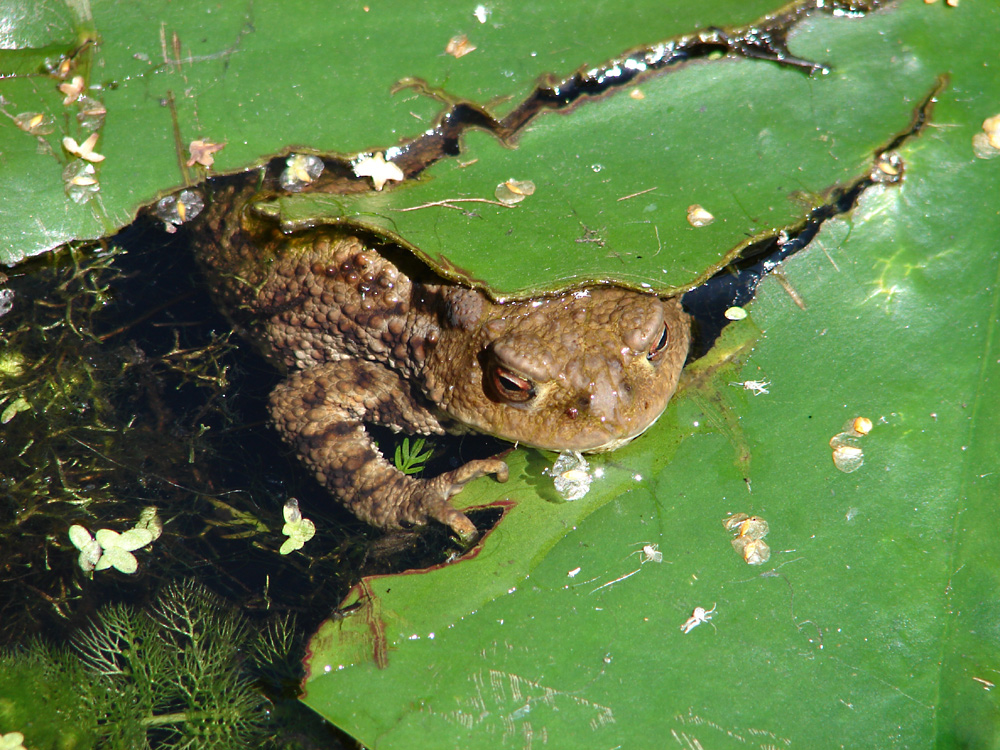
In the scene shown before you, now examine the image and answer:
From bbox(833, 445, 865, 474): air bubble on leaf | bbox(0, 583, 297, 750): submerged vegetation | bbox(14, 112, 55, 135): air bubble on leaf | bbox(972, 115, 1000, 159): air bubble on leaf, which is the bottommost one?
bbox(0, 583, 297, 750): submerged vegetation

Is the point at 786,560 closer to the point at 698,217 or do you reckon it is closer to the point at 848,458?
the point at 848,458

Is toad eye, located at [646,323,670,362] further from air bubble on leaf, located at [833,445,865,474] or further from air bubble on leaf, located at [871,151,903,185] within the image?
air bubble on leaf, located at [871,151,903,185]

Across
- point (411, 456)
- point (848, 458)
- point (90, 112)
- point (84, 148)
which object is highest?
point (90, 112)

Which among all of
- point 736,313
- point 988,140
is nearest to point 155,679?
point 736,313

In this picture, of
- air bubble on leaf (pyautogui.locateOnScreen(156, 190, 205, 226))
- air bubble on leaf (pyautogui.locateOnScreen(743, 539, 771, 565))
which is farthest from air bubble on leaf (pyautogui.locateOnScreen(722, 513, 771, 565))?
air bubble on leaf (pyautogui.locateOnScreen(156, 190, 205, 226))

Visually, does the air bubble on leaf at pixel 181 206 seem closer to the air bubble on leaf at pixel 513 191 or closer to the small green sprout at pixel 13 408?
the small green sprout at pixel 13 408

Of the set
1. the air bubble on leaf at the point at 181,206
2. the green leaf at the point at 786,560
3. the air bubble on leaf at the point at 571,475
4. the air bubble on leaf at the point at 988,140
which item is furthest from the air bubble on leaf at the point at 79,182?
the air bubble on leaf at the point at 988,140
